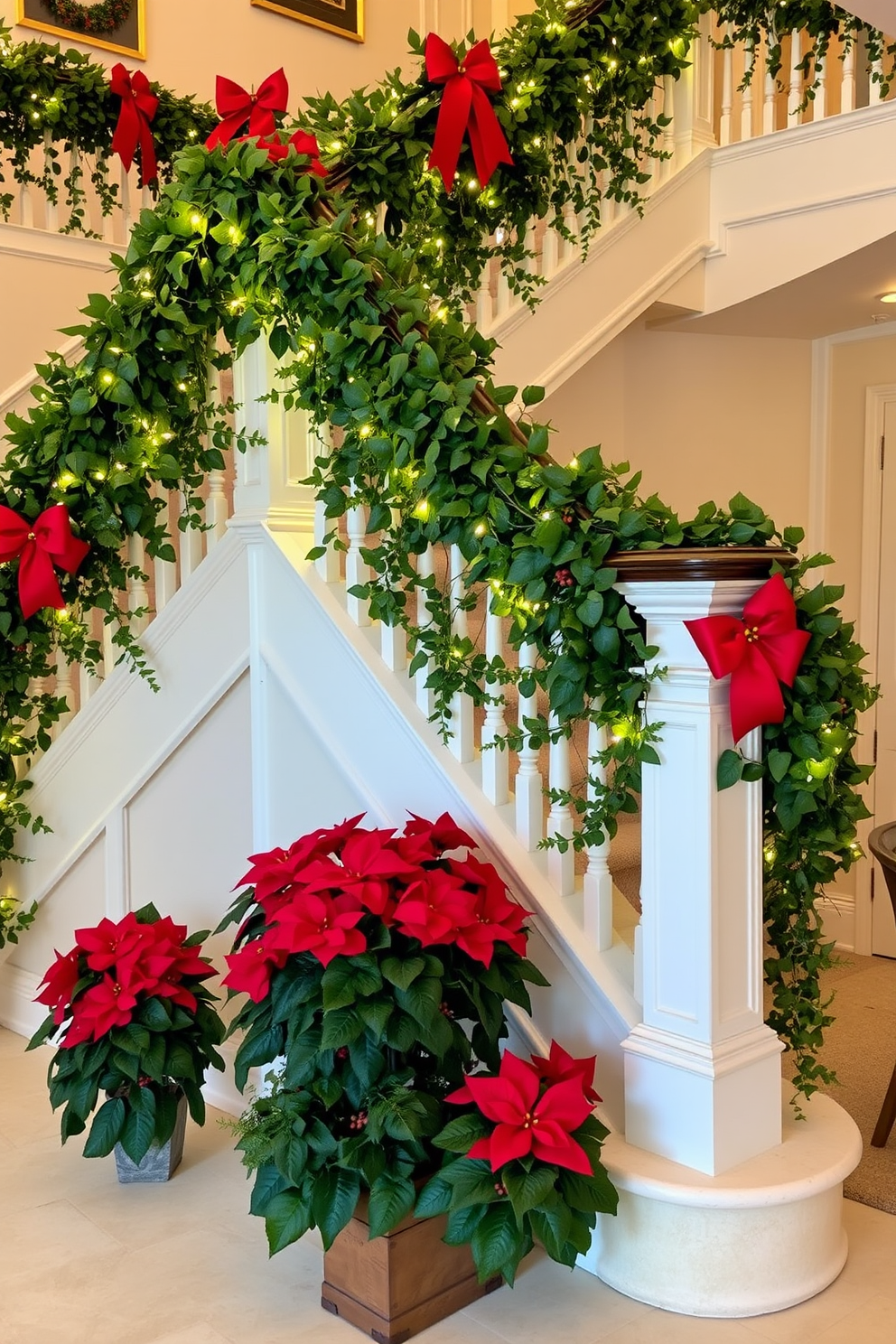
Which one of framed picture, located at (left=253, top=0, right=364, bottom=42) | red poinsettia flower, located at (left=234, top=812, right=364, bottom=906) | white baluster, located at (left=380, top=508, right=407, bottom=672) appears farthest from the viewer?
framed picture, located at (left=253, top=0, right=364, bottom=42)

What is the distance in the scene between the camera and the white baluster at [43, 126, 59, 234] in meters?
3.74

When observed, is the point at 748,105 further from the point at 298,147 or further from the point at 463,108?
the point at 298,147

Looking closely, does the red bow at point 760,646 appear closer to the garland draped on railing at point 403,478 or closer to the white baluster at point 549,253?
the garland draped on railing at point 403,478

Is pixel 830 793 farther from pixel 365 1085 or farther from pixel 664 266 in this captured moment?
pixel 664 266

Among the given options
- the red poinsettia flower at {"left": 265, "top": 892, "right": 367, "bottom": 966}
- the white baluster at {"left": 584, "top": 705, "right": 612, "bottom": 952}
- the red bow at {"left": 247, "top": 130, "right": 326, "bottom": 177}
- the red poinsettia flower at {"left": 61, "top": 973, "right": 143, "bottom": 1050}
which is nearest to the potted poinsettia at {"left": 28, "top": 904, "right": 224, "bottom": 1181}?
the red poinsettia flower at {"left": 61, "top": 973, "right": 143, "bottom": 1050}

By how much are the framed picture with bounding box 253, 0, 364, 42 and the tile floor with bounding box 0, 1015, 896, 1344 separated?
5.12 m

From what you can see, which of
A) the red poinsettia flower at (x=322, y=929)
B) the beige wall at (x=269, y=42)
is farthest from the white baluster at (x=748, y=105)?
the red poinsettia flower at (x=322, y=929)

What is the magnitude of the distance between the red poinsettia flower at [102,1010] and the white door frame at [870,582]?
10.1 ft

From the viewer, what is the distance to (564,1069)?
209cm

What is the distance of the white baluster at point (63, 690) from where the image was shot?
3469 mm

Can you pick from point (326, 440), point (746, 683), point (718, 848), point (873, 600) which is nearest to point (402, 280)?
point (326, 440)

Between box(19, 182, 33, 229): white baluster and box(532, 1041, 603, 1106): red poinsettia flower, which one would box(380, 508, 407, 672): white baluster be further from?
box(19, 182, 33, 229): white baluster

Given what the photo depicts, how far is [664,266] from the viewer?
155 inches

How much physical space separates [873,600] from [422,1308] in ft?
11.1
